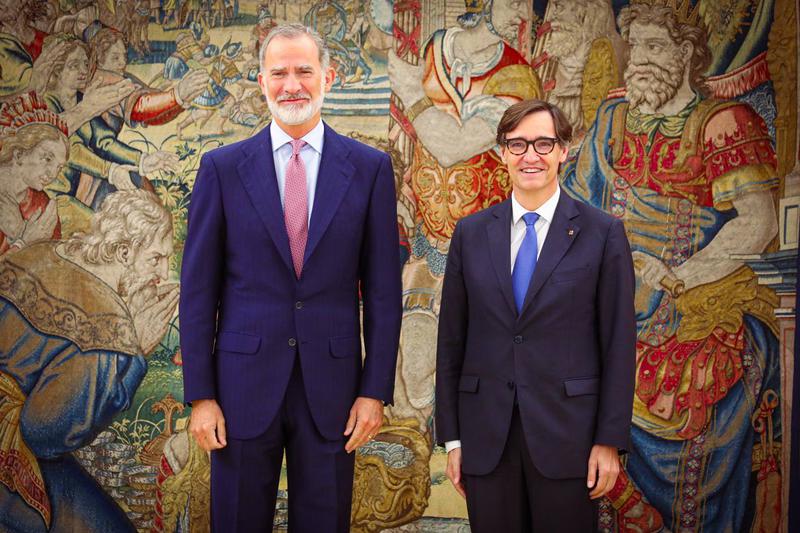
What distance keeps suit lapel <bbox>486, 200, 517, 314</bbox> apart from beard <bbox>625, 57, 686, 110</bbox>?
1684 mm

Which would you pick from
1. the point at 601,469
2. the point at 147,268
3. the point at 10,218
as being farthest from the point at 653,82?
the point at 10,218

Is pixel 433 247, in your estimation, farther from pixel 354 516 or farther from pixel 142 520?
pixel 142 520

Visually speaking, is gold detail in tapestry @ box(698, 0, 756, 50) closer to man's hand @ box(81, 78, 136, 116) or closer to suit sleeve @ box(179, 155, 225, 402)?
suit sleeve @ box(179, 155, 225, 402)

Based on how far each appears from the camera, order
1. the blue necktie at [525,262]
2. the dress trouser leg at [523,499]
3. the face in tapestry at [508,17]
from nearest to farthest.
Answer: the dress trouser leg at [523,499]
the blue necktie at [525,262]
the face in tapestry at [508,17]

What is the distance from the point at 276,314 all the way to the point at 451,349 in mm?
579

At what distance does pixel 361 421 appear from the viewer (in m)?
2.37

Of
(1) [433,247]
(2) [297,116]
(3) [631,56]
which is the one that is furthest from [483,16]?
(2) [297,116]

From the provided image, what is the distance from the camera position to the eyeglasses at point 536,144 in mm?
2436

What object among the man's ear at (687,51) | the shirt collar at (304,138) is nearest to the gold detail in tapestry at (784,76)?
the man's ear at (687,51)

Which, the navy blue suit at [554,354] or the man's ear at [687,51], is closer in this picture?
the navy blue suit at [554,354]

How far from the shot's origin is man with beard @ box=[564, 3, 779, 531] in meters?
3.81

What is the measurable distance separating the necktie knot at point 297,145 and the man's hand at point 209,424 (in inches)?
31.3

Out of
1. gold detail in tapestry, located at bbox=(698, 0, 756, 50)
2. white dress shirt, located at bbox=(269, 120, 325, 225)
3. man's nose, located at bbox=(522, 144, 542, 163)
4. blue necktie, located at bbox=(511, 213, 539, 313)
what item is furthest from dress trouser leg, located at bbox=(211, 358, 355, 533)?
gold detail in tapestry, located at bbox=(698, 0, 756, 50)

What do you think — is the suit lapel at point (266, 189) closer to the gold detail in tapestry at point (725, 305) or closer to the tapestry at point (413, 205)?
the tapestry at point (413, 205)
